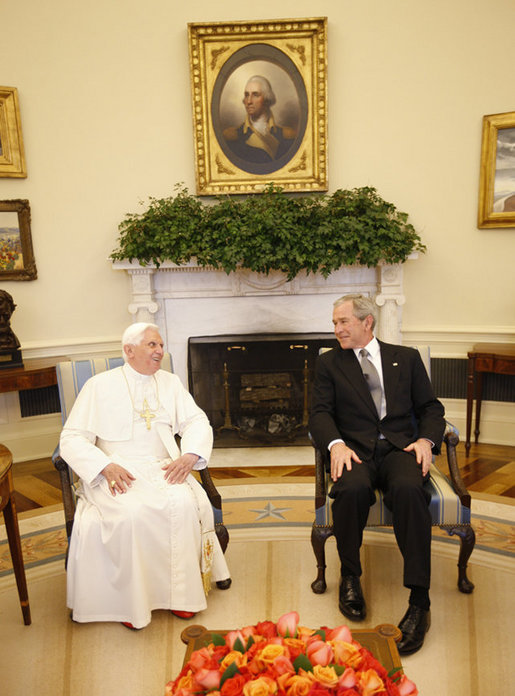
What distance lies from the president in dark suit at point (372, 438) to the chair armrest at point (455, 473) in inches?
2.4

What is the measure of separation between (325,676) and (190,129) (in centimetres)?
446

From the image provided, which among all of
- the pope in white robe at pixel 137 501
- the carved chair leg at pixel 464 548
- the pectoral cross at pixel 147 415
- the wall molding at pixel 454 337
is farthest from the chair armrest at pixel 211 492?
the wall molding at pixel 454 337

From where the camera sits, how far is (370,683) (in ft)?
3.97

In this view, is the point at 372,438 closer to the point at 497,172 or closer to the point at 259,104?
the point at 497,172

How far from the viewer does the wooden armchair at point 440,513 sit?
7.89 feet

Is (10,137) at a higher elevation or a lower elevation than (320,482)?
higher

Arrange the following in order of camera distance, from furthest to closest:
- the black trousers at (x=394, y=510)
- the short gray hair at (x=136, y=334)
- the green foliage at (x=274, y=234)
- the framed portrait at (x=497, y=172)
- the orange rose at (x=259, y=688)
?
the framed portrait at (x=497, y=172) → the green foliage at (x=274, y=234) → the short gray hair at (x=136, y=334) → the black trousers at (x=394, y=510) → the orange rose at (x=259, y=688)

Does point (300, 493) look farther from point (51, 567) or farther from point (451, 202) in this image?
point (451, 202)

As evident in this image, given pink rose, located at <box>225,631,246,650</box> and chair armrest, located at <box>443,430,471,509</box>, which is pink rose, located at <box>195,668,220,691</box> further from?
chair armrest, located at <box>443,430,471,509</box>

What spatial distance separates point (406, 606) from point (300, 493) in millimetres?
1346

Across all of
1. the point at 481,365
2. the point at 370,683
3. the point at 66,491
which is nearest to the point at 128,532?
the point at 66,491

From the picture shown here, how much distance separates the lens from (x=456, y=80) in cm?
444

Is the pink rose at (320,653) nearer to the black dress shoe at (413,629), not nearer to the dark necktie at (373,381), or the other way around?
the black dress shoe at (413,629)

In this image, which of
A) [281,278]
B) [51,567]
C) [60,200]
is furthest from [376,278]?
[51,567]
